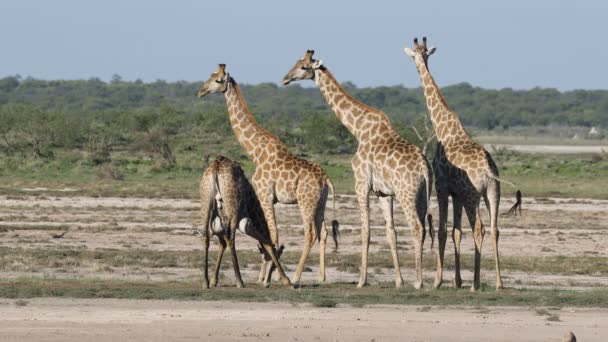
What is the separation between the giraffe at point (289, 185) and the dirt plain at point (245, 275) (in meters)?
1.11

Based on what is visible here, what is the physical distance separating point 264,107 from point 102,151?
87232mm

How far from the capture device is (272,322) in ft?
49.6

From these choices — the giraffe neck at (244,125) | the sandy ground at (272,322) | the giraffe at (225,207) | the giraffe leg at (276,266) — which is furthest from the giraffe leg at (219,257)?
the giraffe neck at (244,125)

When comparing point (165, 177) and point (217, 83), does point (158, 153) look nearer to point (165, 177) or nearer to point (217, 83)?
point (165, 177)

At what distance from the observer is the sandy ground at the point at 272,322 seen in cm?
1423

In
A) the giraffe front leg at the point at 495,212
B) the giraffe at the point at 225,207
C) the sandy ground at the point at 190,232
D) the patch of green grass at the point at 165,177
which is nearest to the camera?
the giraffe at the point at 225,207

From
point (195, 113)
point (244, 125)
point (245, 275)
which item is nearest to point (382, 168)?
point (244, 125)

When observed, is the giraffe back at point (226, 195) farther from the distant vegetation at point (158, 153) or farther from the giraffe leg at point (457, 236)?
the distant vegetation at point (158, 153)

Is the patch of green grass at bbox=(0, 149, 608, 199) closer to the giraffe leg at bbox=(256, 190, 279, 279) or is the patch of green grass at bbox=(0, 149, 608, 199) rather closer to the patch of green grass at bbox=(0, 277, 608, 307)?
the giraffe leg at bbox=(256, 190, 279, 279)

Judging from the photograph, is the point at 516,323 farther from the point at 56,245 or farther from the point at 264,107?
the point at 264,107

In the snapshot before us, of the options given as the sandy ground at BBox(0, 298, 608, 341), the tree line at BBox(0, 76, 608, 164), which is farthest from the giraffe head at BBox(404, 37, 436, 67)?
the tree line at BBox(0, 76, 608, 164)

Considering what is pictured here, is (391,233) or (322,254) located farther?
(322,254)

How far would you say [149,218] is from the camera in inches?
1214

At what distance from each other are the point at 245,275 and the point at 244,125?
2224mm
